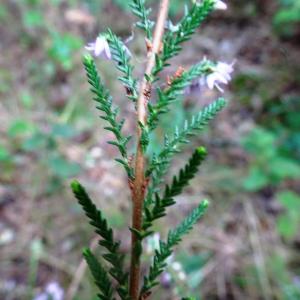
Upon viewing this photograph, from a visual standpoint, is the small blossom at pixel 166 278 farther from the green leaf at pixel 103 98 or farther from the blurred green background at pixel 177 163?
the green leaf at pixel 103 98

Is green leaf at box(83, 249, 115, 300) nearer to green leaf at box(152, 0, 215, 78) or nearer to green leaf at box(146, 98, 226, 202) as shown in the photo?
green leaf at box(146, 98, 226, 202)

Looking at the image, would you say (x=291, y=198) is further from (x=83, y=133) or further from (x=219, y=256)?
(x=83, y=133)

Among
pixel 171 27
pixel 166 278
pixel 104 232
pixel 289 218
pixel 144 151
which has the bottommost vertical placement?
pixel 166 278

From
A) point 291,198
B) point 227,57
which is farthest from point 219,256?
point 227,57

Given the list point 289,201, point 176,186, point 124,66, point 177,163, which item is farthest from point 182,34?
point 177,163

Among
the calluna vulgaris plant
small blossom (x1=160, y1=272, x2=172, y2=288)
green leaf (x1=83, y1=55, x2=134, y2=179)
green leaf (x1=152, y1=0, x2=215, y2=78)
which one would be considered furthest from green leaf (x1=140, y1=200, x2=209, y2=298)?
small blossom (x1=160, y1=272, x2=172, y2=288)

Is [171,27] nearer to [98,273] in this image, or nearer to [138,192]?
[138,192]

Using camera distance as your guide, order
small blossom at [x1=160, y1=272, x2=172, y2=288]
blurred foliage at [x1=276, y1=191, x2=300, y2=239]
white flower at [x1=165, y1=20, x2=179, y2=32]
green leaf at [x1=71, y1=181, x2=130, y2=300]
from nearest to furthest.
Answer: green leaf at [x1=71, y1=181, x2=130, y2=300] < white flower at [x1=165, y1=20, x2=179, y2=32] < small blossom at [x1=160, y1=272, x2=172, y2=288] < blurred foliage at [x1=276, y1=191, x2=300, y2=239]

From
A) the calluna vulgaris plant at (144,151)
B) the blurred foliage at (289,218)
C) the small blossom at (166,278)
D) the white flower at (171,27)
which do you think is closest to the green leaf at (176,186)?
the calluna vulgaris plant at (144,151)

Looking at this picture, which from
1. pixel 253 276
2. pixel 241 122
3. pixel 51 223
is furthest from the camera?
pixel 241 122
